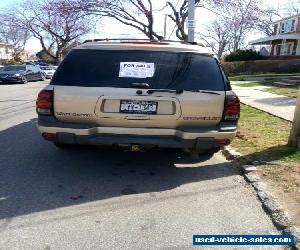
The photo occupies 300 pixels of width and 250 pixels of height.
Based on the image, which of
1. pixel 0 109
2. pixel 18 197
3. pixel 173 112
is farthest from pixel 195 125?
pixel 0 109

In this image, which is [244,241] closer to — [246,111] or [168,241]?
[168,241]

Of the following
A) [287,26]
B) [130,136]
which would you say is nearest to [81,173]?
[130,136]

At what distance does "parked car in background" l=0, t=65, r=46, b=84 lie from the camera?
24453mm

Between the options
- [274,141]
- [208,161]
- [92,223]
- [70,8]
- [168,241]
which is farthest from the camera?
[70,8]

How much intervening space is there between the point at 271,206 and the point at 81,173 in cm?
243

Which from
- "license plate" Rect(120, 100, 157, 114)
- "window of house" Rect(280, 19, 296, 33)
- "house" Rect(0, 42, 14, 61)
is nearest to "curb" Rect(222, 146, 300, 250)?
"license plate" Rect(120, 100, 157, 114)

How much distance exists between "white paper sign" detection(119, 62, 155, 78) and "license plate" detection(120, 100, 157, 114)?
0.34m

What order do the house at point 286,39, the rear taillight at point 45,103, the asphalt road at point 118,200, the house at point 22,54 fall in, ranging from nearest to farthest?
the asphalt road at point 118,200, the rear taillight at point 45,103, the house at point 286,39, the house at point 22,54

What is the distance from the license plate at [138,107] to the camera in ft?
14.5

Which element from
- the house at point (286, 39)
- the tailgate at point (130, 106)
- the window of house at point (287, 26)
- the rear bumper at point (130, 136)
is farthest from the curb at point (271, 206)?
the window of house at point (287, 26)

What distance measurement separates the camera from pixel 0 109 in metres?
10.9

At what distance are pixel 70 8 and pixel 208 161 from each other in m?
11.6

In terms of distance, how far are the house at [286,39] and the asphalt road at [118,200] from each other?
130 feet

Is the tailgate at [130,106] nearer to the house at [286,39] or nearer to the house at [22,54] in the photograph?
the house at [286,39]
